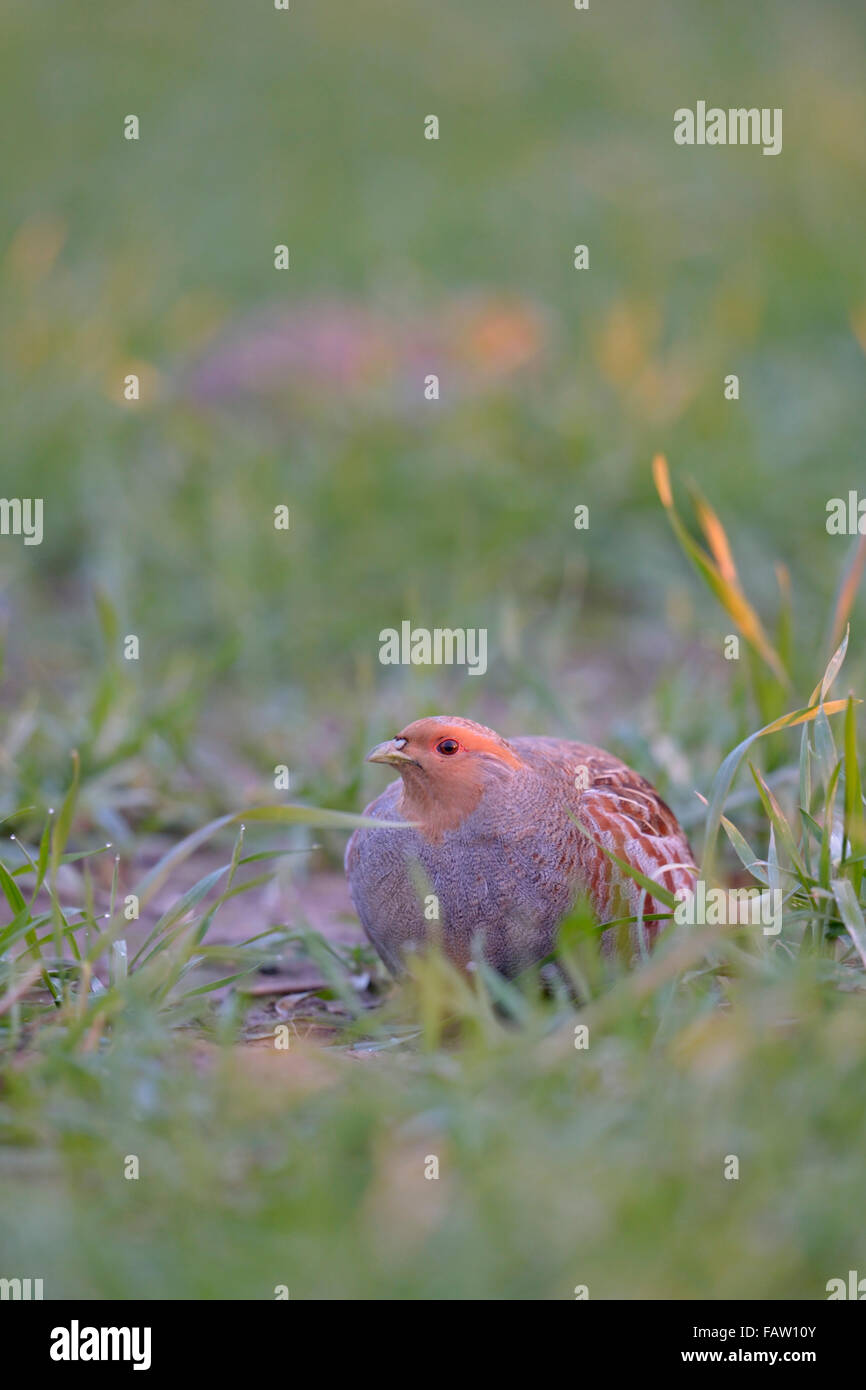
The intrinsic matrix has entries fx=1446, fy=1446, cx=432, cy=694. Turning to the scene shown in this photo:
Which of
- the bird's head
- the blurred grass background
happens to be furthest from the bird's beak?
the blurred grass background

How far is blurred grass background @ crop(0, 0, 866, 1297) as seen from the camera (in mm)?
2416

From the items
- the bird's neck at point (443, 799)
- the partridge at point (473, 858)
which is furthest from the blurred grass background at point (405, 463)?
the bird's neck at point (443, 799)

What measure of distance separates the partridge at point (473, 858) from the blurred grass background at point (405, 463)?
1.27 ft

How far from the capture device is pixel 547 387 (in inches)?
291

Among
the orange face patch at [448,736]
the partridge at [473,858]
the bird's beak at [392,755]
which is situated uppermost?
the orange face patch at [448,736]

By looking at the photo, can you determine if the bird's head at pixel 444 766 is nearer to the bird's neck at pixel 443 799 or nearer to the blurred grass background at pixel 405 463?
the bird's neck at pixel 443 799

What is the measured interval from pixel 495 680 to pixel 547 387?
2.21 m

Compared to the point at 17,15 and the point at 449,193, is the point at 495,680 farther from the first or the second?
the point at 17,15

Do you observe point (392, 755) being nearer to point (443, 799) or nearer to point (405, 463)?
point (443, 799)

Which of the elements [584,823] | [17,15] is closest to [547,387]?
[584,823]

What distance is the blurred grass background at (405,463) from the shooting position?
7.93ft

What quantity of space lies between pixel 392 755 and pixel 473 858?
29 centimetres

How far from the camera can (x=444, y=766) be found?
10.5ft

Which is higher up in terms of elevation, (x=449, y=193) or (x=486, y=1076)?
(x=449, y=193)
